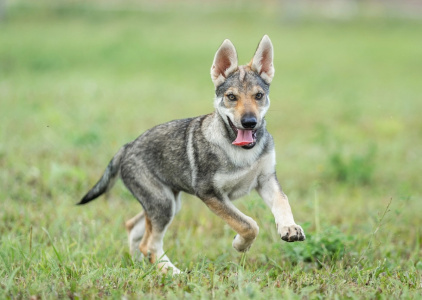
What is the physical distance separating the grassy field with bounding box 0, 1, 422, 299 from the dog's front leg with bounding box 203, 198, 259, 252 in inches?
9.2

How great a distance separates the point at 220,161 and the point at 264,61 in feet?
3.26

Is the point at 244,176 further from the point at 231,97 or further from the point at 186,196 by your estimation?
the point at 186,196

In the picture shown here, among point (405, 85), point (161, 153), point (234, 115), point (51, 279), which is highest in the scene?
point (234, 115)

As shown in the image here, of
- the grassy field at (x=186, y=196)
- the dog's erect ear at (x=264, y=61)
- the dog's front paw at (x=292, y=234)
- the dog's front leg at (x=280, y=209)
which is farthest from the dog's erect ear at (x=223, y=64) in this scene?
the dog's front paw at (x=292, y=234)

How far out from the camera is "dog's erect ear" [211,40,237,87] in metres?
5.04

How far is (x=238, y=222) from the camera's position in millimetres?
4773

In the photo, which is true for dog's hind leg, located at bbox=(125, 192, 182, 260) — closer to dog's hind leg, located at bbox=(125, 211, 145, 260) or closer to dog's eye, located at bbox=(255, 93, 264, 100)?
dog's hind leg, located at bbox=(125, 211, 145, 260)

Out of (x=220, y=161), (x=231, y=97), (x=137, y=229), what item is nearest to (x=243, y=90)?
(x=231, y=97)

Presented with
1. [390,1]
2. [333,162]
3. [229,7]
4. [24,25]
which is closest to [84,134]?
[333,162]

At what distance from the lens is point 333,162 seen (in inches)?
330

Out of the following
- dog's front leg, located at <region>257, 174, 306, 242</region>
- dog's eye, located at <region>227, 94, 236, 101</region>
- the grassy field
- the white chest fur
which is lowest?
the grassy field

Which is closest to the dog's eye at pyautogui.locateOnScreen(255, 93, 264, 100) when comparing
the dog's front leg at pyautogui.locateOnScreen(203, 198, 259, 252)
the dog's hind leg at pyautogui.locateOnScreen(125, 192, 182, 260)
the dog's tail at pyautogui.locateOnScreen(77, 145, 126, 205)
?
the dog's front leg at pyautogui.locateOnScreen(203, 198, 259, 252)

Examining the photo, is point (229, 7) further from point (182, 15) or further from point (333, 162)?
point (333, 162)

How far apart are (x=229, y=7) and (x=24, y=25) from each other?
14163 millimetres
